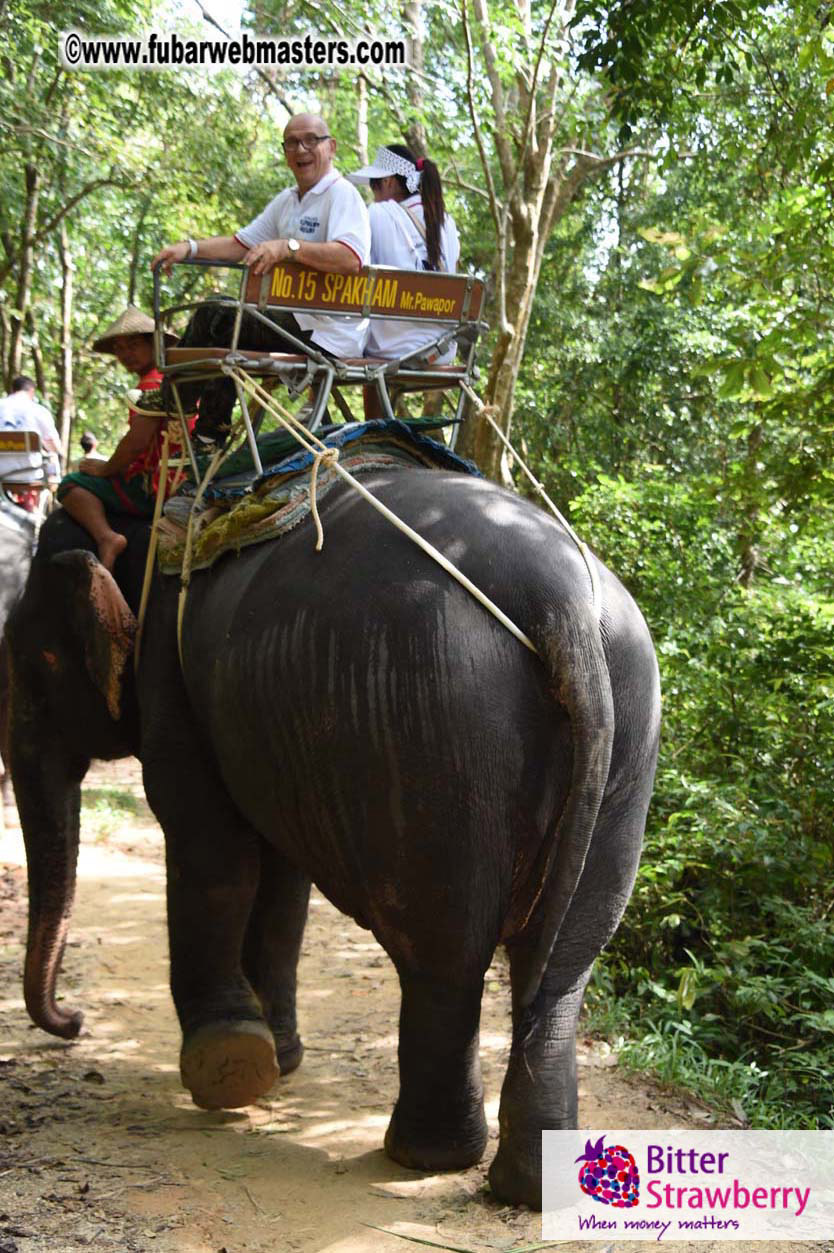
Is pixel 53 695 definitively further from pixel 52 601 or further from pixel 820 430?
pixel 820 430

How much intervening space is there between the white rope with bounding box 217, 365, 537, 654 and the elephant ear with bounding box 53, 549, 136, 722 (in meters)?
0.82

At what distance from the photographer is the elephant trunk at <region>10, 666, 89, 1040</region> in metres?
4.36

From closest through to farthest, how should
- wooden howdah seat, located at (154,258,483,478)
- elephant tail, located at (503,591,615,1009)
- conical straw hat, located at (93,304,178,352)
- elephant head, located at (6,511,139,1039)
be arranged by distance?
1. elephant tail, located at (503,591,615,1009)
2. wooden howdah seat, located at (154,258,483,478)
3. elephant head, located at (6,511,139,1039)
4. conical straw hat, located at (93,304,178,352)

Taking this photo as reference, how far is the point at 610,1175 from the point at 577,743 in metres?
1.17

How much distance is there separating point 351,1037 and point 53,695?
1837 millimetres

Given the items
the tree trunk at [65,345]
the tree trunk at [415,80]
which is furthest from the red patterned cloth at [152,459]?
the tree trunk at [65,345]

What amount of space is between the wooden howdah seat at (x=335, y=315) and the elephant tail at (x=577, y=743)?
4.06 feet

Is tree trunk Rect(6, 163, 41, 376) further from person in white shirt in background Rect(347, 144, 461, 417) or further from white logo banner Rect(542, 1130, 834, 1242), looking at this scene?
white logo banner Rect(542, 1130, 834, 1242)

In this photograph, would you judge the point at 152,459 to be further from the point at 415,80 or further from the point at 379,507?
the point at 415,80

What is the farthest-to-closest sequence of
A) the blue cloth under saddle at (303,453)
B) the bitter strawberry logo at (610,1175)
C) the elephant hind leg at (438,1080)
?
the blue cloth under saddle at (303,453) < the bitter strawberry logo at (610,1175) < the elephant hind leg at (438,1080)

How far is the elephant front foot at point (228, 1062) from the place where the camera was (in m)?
3.64

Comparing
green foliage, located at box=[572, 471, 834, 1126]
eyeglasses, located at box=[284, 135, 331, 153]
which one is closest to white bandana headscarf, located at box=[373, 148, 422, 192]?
eyeglasses, located at box=[284, 135, 331, 153]

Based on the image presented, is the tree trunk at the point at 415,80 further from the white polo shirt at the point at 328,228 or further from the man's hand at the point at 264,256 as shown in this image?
the man's hand at the point at 264,256

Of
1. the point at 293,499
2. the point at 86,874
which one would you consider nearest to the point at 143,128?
the point at 86,874
